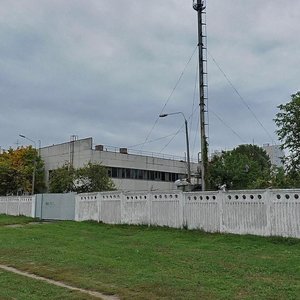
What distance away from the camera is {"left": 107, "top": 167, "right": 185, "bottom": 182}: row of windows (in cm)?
5124

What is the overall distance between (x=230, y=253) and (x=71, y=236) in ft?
24.1

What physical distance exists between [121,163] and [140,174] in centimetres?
377

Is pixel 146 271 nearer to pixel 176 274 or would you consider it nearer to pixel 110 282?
pixel 176 274

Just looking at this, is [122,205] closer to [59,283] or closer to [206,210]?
[206,210]

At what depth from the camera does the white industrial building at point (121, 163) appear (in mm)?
49094

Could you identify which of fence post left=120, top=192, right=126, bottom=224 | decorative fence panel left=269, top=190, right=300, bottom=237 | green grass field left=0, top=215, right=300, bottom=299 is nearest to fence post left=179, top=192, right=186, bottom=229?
green grass field left=0, top=215, right=300, bottom=299

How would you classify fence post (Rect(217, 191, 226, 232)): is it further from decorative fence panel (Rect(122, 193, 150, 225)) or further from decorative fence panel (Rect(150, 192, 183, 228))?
decorative fence panel (Rect(122, 193, 150, 225))

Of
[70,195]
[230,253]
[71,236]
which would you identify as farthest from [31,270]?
[70,195]

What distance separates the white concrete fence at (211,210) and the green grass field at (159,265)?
1.77 feet

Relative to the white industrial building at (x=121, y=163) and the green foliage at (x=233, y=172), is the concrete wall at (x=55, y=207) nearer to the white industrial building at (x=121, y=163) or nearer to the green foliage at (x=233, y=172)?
the white industrial building at (x=121, y=163)

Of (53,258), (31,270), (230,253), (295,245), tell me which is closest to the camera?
(31,270)

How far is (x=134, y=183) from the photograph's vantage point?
177 feet

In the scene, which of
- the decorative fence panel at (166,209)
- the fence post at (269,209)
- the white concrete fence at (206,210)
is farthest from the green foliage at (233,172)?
the fence post at (269,209)

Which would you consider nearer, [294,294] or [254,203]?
[294,294]
